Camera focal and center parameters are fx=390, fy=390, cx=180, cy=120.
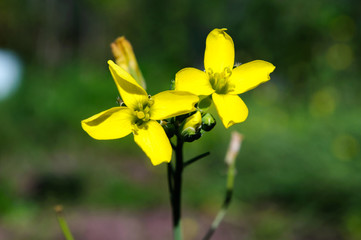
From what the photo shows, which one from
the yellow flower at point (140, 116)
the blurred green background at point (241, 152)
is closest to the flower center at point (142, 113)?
the yellow flower at point (140, 116)

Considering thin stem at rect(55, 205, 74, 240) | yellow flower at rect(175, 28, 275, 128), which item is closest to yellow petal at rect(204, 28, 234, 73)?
yellow flower at rect(175, 28, 275, 128)

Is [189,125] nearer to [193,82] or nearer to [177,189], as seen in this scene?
[193,82]

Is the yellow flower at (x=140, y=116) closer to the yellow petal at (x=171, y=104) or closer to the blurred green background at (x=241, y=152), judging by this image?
the yellow petal at (x=171, y=104)

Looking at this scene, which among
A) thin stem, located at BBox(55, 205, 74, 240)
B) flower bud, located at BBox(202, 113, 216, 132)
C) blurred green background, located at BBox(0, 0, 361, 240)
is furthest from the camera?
blurred green background, located at BBox(0, 0, 361, 240)

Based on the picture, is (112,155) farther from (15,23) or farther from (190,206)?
(15,23)

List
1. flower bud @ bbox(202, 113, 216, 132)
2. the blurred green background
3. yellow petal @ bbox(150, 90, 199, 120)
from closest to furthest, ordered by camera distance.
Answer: yellow petal @ bbox(150, 90, 199, 120) < flower bud @ bbox(202, 113, 216, 132) < the blurred green background

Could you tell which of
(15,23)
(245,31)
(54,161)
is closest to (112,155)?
(54,161)

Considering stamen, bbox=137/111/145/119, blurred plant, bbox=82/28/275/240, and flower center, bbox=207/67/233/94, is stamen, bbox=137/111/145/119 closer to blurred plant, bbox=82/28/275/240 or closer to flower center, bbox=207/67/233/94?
blurred plant, bbox=82/28/275/240
